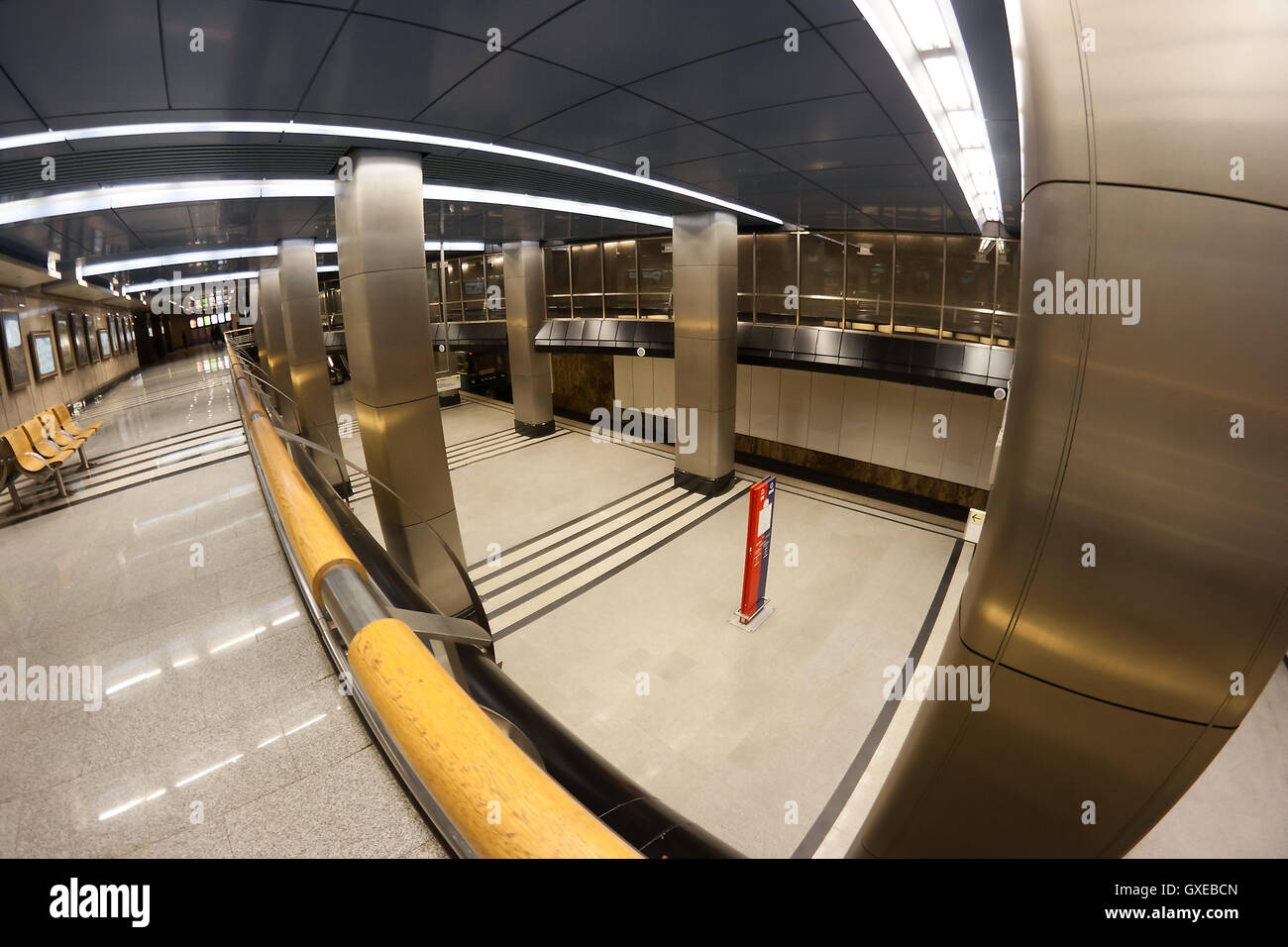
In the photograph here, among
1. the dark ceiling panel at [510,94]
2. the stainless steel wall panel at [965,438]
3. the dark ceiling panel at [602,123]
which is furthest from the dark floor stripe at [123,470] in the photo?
the stainless steel wall panel at [965,438]

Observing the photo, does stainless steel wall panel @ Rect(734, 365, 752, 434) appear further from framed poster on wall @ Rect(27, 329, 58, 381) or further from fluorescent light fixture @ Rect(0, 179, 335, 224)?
framed poster on wall @ Rect(27, 329, 58, 381)

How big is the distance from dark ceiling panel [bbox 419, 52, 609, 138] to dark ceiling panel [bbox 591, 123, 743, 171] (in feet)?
3.22

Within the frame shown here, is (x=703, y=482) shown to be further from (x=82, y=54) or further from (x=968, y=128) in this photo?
(x=82, y=54)

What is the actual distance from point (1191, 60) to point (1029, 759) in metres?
1.93

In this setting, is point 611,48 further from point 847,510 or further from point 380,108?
point 847,510

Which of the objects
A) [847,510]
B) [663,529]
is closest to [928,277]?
[847,510]

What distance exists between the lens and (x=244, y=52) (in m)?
2.59

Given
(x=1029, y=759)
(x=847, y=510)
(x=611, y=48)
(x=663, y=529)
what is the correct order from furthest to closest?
(x=847, y=510)
(x=663, y=529)
(x=611, y=48)
(x=1029, y=759)

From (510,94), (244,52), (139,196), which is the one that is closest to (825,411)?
(510,94)

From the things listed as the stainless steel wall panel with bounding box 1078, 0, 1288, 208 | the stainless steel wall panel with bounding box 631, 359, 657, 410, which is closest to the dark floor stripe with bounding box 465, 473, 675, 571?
the stainless steel wall panel with bounding box 631, 359, 657, 410

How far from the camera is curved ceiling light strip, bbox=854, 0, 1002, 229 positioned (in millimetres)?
2419

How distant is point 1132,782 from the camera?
1.55 meters

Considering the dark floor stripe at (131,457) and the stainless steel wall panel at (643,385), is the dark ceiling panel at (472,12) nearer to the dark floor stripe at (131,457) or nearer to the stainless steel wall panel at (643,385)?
the dark floor stripe at (131,457)

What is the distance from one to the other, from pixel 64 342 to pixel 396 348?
45.9 ft
